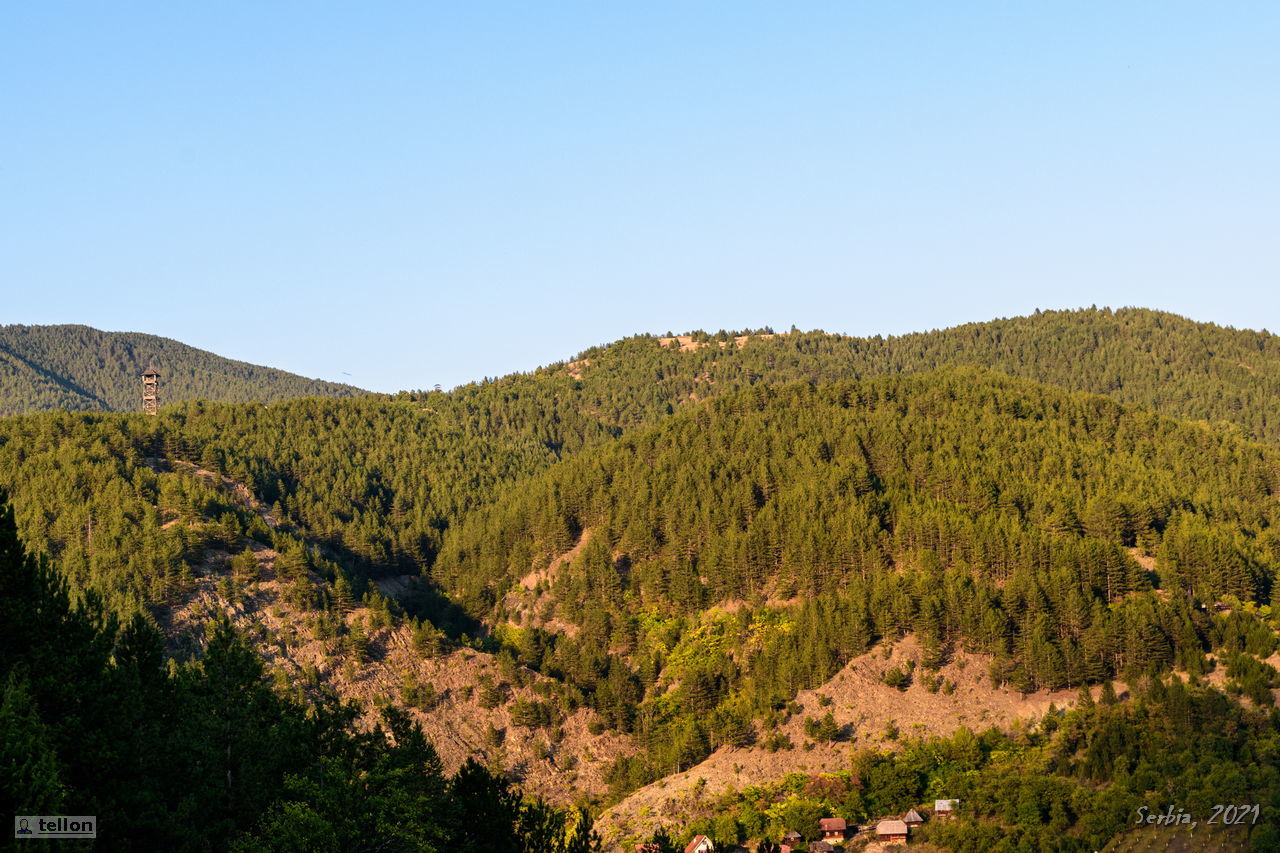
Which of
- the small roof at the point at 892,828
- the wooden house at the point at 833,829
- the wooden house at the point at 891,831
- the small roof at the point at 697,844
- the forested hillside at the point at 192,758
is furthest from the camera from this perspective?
the wooden house at the point at 833,829

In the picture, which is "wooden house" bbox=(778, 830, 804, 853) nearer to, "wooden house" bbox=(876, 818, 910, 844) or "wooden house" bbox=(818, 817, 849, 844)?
"wooden house" bbox=(818, 817, 849, 844)

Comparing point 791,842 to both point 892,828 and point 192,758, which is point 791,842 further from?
point 192,758

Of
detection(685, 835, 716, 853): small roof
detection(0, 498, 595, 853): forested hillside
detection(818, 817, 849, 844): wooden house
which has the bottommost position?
detection(685, 835, 716, 853): small roof

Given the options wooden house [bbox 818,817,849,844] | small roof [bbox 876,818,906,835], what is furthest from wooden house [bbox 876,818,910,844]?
wooden house [bbox 818,817,849,844]

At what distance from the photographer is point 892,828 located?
126 m

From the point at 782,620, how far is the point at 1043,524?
136 ft

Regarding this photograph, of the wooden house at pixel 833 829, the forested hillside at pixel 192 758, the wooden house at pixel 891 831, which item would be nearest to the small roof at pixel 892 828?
the wooden house at pixel 891 831

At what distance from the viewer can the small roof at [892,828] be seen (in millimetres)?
125688

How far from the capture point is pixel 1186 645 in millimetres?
151625

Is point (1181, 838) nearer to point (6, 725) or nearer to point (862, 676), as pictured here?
point (862, 676)

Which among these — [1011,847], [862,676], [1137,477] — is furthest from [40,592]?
[1137,477]

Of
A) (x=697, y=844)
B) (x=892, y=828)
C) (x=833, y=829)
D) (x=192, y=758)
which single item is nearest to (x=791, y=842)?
(x=833, y=829)

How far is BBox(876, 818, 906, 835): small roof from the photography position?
12569 cm

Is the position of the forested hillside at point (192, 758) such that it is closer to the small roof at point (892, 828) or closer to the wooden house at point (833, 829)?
the wooden house at point (833, 829)
